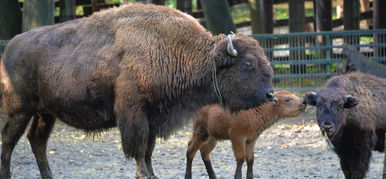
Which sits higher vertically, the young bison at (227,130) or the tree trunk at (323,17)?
the tree trunk at (323,17)

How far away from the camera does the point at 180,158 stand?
1190 centimetres

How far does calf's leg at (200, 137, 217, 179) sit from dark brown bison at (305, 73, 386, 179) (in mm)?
1835

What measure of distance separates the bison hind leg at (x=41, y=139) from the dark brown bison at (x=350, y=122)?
3.51m

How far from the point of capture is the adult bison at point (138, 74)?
27.9 ft

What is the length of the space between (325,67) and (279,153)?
14.1 feet

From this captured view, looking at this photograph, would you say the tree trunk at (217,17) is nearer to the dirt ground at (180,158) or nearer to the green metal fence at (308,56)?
the green metal fence at (308,56)

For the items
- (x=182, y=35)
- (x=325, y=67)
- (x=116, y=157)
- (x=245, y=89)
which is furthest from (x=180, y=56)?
(x=325, y=67)

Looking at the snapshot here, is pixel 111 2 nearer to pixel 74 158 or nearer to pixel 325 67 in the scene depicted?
pixel 325 67

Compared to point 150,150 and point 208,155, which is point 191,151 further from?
point 150,150

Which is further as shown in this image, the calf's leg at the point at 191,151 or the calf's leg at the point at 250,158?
the calf's leg at the point at 191,151

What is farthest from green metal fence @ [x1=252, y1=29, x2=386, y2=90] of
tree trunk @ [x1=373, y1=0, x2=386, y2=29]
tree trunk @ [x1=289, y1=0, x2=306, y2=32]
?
tree trunk @ [x1=289, y1=0, x2=306, y2=32]

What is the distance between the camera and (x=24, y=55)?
31.0 feet

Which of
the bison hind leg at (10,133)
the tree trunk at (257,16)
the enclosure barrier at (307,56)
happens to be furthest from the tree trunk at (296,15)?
the bison hind leg at (10,133)

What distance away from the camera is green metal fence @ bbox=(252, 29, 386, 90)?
15.4 meters
